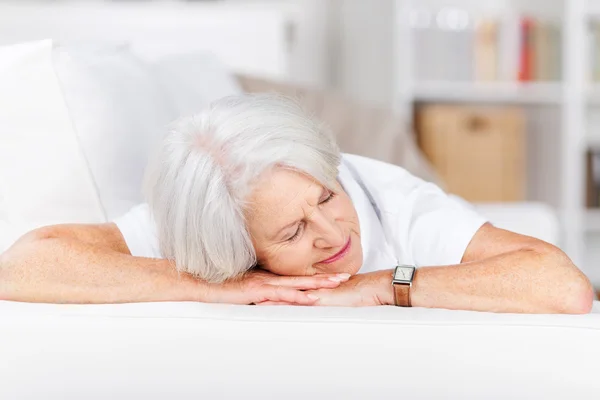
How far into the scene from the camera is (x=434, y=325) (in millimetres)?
1047

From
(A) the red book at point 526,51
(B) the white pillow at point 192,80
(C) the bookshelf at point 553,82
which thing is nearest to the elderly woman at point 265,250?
(B) the white pillow at point 192,80

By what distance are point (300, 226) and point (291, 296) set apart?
0.12 m

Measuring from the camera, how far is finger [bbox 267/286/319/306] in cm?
119

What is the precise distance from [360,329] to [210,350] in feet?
0.63

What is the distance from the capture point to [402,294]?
117 cm

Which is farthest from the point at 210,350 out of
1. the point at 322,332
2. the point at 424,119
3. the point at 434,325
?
the point at 424,119

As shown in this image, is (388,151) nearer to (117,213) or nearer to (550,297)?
(117,213)

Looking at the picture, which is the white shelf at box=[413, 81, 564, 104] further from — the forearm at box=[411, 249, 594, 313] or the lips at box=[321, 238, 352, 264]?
the forearm at box=[411, 249, 594, 313]

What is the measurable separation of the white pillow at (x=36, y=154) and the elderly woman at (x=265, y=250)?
0.23 m

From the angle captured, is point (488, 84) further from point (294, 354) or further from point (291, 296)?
point (294, 354)

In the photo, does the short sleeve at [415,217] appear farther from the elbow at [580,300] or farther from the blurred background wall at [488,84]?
the blurred background wall at [488,84]

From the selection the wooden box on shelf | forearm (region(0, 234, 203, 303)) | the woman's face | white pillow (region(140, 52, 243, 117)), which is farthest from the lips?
the wooden box on shelf

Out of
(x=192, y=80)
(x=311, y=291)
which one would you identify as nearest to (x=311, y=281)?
(x=311, y=291)

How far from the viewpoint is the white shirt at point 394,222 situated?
1335mm
